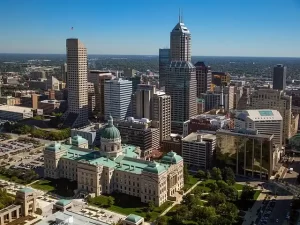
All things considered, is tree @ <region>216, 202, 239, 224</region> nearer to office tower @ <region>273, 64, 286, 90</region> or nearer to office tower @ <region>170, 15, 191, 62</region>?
office tower @ <region>170, 15, 191, 62</region>

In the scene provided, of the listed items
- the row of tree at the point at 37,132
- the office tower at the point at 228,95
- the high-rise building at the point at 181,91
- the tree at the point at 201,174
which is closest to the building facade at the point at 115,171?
the tree at the point at 201,174

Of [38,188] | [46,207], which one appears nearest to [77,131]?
[38,188]

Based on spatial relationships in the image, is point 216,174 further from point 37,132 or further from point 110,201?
point 37,132

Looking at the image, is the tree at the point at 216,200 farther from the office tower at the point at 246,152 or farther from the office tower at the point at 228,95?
the office tower at the point at 228,95

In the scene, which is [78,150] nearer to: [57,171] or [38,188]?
[57,171]

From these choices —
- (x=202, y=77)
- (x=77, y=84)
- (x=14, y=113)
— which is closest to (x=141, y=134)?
(x=77, y=84)

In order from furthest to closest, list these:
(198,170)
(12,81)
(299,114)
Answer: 1. (12,81)
2. (299,114)
3. (198,170)

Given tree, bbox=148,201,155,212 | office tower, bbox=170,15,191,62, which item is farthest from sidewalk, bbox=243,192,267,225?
office tower, bbox=170,15,191,62
